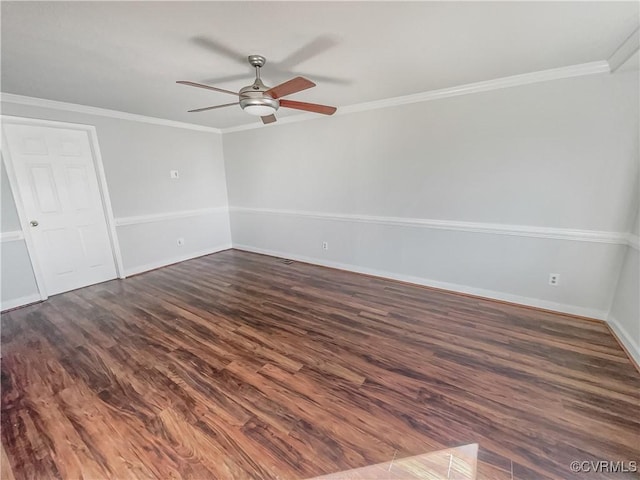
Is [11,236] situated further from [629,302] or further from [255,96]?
[629,302]

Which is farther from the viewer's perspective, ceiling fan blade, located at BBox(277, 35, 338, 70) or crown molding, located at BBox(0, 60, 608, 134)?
crown molding, located at BBox(0, 60, 608, 134)

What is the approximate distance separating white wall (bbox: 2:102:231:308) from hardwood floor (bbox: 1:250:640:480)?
44.3 inches

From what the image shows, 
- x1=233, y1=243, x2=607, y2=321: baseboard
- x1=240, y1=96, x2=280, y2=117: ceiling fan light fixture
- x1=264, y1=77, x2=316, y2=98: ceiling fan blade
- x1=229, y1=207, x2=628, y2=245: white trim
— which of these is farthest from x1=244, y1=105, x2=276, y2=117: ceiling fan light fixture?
x1=233, y1=243, x2=607, y2=321: baseboard

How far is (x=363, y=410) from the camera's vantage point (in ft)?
5.42

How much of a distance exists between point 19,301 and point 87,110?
2496 mm

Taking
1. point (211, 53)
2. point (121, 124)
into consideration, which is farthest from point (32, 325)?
point (211, 53)

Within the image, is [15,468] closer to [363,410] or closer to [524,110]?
[363,410]

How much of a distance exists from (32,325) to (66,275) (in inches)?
39.0

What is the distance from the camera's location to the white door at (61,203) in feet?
10.2

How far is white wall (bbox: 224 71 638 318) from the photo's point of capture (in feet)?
7.89

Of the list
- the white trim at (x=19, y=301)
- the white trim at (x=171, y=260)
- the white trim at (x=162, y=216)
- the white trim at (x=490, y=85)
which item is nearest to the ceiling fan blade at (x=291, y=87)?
the white trim at (x=490, y=85)

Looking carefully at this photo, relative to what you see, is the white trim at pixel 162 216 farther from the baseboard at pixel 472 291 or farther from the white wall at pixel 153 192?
the baseboard at pixel 472 291

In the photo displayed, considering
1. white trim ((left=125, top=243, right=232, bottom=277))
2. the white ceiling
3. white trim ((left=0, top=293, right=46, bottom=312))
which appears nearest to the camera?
the white ceiling
